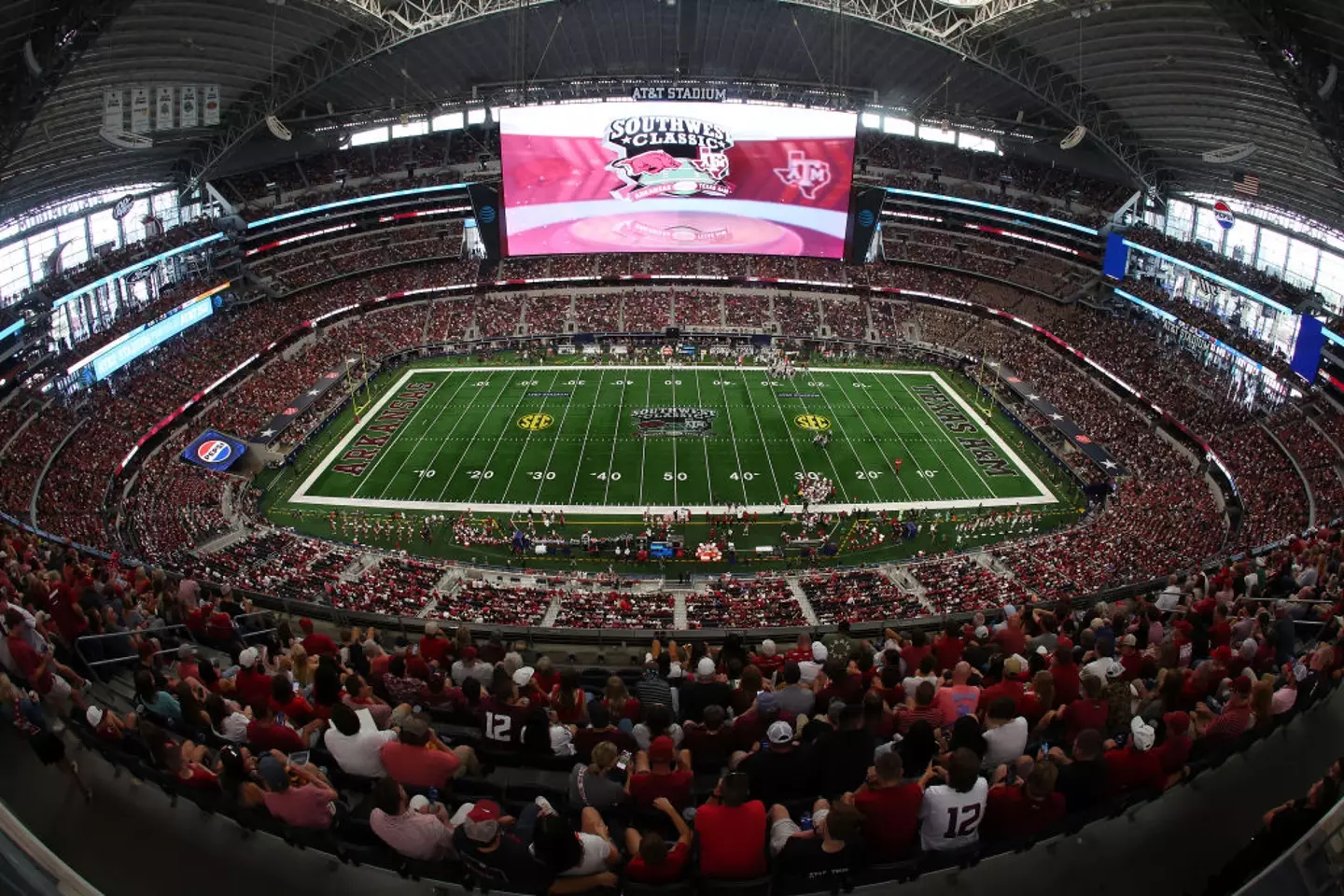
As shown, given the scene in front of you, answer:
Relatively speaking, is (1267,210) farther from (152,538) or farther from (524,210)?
(152,538)

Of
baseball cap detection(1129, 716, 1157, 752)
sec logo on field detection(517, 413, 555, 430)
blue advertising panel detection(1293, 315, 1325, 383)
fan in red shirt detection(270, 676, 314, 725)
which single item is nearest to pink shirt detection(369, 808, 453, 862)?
fan in red shirt detection(270, 676, 314, 725)

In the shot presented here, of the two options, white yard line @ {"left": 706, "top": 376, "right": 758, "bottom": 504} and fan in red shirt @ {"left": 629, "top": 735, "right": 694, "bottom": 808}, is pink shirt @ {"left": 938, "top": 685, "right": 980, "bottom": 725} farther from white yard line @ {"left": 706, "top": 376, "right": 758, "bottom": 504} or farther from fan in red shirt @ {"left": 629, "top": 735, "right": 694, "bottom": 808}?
white yard line @ {"left": 706, "top": 376, "right": 758, "bottom": 504}

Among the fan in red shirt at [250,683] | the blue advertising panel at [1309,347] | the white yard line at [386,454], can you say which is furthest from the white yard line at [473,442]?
the blue advertising panel at [1309,347]

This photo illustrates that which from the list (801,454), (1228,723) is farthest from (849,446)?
(1228,723)

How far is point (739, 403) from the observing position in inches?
1768

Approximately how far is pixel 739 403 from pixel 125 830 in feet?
128

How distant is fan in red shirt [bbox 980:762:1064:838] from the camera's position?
6492 millimetres

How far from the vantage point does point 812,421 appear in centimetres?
4294

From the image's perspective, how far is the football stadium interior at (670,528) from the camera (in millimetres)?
6645

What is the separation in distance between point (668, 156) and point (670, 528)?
22547 millimetres

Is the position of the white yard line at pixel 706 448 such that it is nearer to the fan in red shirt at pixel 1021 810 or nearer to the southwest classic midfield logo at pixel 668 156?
the southwest classic midfield logo at pixel 668 156

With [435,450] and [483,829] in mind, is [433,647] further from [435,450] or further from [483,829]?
[435,450]

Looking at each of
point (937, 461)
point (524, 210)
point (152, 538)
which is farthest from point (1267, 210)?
point (152, 538)

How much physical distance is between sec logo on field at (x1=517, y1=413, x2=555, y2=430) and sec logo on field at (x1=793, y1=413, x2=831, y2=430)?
11.5m
